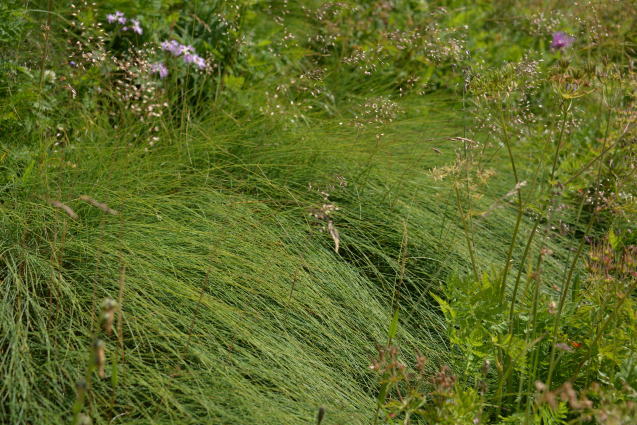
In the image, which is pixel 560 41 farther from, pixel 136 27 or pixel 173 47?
pixel 136 27

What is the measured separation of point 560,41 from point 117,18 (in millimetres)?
2761

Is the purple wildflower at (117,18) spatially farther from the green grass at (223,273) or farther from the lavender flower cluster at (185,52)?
the green grass at (223,273)

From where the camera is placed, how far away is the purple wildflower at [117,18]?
3.19 m

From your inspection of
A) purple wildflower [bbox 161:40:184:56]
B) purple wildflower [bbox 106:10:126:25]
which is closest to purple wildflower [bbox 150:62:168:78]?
purple wildflower [bbox 161:40:184:56]

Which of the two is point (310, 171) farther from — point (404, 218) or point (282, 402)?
point (282, 402)

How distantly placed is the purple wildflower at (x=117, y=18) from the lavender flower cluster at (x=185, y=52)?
0.21m

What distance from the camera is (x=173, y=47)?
10.7ft

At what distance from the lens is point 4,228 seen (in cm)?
218

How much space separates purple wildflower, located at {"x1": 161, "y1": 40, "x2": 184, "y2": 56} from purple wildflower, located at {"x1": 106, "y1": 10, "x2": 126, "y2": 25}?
0.66ft

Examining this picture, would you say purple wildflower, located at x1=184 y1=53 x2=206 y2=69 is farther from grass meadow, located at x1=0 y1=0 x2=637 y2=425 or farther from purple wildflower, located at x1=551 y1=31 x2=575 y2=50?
purple wildflower, located at x1=551 y1=31 x2=575 y2=50

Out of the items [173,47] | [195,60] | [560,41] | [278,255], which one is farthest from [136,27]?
[560,41]

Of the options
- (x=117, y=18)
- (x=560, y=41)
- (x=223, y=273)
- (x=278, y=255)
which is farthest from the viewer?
(x=560, y=41)

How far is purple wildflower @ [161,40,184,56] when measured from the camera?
3213mm

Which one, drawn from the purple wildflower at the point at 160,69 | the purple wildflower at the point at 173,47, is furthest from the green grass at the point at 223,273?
the purple wildflower at the point at 173,47
